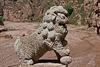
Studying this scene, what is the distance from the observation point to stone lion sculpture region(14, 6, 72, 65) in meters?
2.60

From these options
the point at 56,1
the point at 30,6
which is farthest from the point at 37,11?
the point at 56,1

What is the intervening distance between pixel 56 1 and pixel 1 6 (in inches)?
1119

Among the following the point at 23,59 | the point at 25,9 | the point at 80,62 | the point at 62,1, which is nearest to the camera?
the point at 23,59

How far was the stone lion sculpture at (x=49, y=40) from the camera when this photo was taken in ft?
8.52

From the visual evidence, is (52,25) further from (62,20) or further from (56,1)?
(56,1)

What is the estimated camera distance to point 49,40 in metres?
2.61

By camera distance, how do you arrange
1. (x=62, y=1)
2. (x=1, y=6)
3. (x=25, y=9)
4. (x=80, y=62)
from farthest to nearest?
(x=1, y=6) → (x=25, y=9) → (x=62, y=1) → (x=80, y=62)

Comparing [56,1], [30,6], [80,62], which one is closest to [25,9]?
[30,6]

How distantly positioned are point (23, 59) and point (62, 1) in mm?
33012

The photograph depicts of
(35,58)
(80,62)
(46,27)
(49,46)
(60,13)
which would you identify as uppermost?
(60,13)

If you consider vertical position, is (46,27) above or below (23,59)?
above

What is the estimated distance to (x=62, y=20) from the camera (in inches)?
104

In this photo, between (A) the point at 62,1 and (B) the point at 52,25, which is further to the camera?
(A) the point at 62,1

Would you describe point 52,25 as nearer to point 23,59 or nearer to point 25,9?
point 23,59
